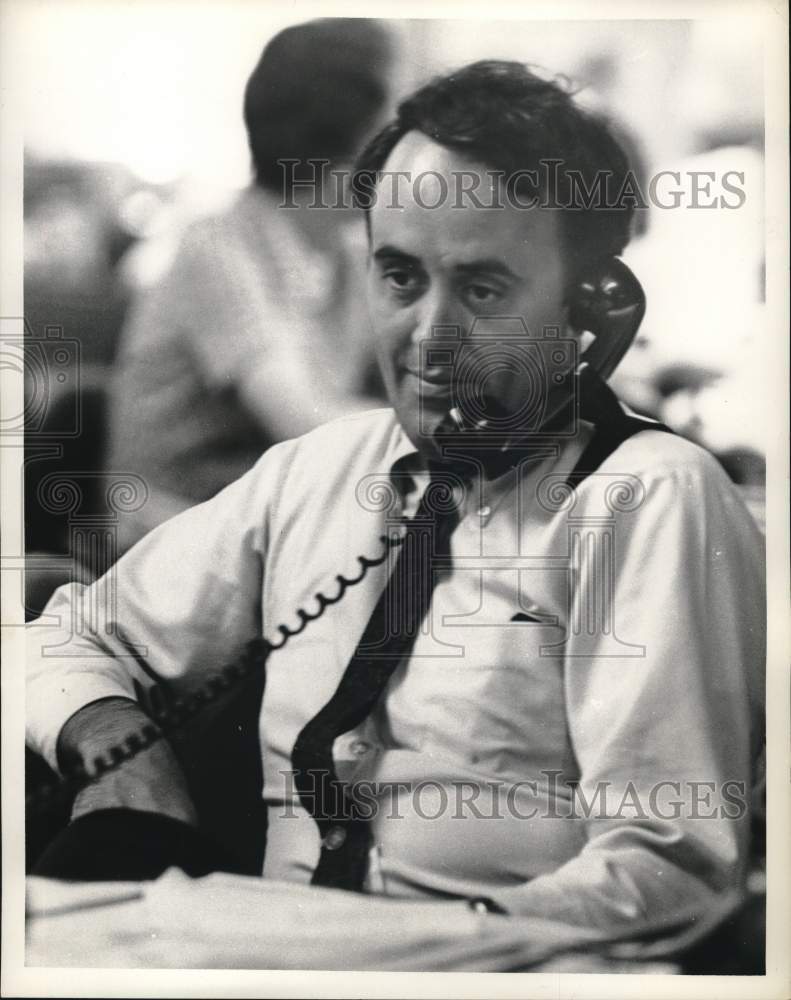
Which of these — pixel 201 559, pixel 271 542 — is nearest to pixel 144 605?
pixel 201 559

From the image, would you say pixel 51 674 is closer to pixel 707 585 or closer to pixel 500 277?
pixel 500 277

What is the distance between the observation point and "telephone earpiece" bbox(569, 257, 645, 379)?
5.42 ft

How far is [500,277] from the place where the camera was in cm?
164

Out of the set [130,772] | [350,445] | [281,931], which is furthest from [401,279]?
[281,931]

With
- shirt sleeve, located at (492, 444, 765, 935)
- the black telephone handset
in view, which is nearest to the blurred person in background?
the black telephone handset

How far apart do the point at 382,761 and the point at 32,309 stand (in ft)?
3.16

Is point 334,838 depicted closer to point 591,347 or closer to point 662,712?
point 662,712

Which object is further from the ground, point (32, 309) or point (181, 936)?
point (32, 309)

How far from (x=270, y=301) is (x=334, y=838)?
896 mm

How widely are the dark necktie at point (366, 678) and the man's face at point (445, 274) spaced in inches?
4.7

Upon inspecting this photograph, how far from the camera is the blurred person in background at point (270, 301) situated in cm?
166

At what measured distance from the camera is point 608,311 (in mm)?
1653

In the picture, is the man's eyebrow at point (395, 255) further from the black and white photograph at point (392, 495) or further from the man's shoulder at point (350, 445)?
the man's shoulder at point (350, 445)

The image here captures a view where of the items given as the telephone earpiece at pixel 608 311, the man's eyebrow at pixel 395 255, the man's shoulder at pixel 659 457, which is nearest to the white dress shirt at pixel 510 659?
the man's shoulder at pixel 659 457
